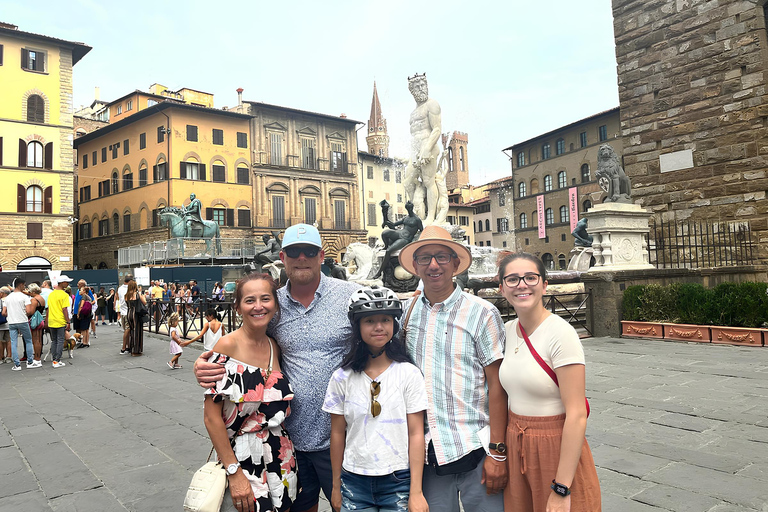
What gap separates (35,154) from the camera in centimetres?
3484

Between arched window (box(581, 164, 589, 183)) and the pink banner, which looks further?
arched window (box(581, 164, 589, 183))

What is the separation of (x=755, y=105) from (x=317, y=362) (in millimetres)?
12754

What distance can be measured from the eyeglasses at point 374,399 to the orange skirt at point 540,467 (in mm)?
540

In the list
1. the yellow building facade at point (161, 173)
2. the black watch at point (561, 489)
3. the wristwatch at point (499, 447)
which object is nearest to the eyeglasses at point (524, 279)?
the wristwatch at point (499, 447)

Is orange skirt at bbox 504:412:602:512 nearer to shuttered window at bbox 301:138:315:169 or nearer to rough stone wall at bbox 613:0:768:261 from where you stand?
rough stone wall at bbox 613:0:768:261

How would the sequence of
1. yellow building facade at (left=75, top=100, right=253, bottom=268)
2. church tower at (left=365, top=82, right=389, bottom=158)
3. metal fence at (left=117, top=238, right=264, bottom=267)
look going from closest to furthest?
metal fence at (left=117, top=238, right=264, bottom=267), yellow building facade at (left=75, top=100, right=253, bottom=268), church tower at (left=365, top=82, right=389, bottom=158)

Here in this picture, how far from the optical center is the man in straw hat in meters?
2.20

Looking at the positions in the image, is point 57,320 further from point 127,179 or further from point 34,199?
point 127,179

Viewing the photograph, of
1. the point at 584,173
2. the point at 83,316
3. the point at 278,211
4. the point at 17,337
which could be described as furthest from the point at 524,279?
the point at 584,173

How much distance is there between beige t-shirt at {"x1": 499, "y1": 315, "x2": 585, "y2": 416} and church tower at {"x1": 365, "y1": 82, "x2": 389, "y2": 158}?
229ft

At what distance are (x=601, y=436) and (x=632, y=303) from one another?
6526 millimetres

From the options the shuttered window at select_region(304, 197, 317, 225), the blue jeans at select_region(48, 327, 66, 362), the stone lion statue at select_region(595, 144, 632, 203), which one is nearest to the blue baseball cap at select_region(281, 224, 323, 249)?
the blue jeans at select_region(48, 327, 66, 362)

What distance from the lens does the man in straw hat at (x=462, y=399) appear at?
220 cm

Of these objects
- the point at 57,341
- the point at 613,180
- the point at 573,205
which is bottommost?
the point at 57,341
